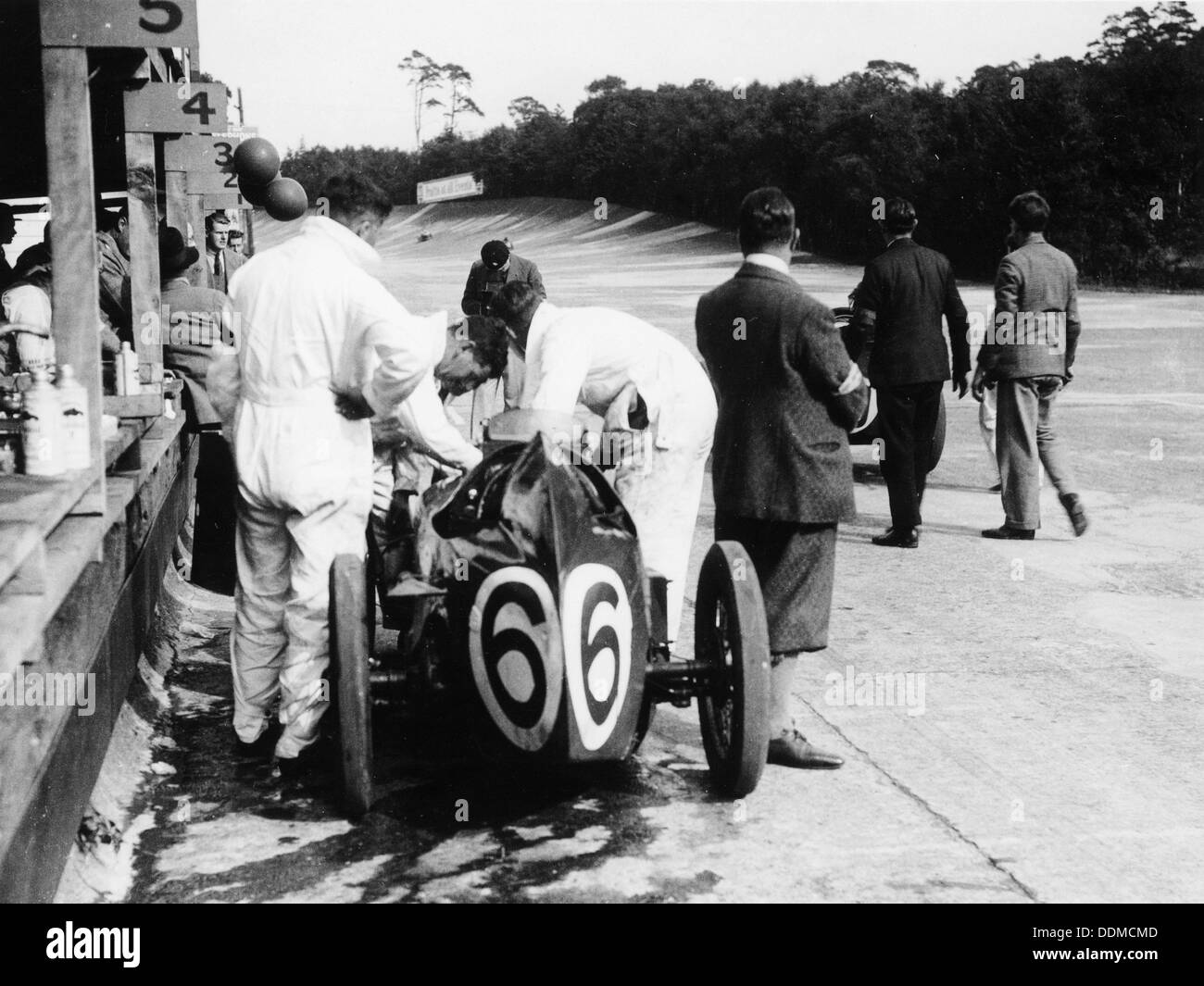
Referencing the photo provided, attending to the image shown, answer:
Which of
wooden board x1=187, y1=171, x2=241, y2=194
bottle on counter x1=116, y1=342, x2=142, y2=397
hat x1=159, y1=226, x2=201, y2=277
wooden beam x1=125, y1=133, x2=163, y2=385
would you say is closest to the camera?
bottle on counter x1=116, y1=342, x2=142, y2=397

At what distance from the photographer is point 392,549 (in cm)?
496

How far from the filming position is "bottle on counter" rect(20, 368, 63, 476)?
14.1 ft

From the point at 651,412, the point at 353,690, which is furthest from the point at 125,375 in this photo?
the point at 353,690

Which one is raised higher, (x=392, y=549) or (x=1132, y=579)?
(x=392, y=549)

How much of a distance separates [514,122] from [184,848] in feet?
143

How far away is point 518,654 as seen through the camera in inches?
158

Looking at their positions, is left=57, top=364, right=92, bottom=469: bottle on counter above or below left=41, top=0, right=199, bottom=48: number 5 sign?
below

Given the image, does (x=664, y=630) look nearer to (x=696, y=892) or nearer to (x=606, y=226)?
(x=696, y=892)

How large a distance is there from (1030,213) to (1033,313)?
0.57 m

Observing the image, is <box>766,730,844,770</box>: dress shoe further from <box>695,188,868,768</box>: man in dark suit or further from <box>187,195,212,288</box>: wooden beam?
<box>187,195,212,288</box>: wooden beam

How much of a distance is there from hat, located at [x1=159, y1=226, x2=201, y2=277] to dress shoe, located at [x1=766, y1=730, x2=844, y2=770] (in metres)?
5.73

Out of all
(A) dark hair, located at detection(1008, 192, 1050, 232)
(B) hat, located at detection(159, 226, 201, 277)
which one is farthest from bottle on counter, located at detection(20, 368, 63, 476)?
(A) dark hair, located at detection(1008, 192, 1050, 232)

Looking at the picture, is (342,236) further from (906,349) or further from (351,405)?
(906,349)

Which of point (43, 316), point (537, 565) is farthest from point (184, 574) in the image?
point (537, 565)
